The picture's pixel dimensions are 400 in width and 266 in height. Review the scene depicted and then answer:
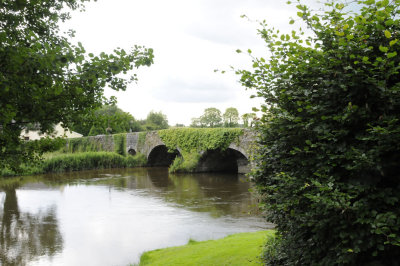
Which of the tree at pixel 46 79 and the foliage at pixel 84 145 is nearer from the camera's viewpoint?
the tree at pixel 46 79

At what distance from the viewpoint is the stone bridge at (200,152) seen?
21.2 meters

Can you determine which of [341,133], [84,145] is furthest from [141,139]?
[341,133]

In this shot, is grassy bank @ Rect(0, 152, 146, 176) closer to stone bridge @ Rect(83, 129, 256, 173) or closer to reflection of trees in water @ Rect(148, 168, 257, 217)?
stone bridge @ Rect(83, 129, 256, 173)

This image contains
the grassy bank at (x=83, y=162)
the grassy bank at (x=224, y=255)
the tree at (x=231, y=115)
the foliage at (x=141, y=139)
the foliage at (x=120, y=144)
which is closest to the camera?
the grassy bank at (x=224, y=255)

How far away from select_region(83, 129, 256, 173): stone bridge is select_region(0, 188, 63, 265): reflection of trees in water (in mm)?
11643

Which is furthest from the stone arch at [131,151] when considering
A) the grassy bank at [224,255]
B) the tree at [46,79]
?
the tree at [46,79]

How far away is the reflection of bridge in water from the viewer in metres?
21.0

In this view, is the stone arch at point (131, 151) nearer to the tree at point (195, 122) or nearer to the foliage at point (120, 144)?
the foliage at point (120, 144)

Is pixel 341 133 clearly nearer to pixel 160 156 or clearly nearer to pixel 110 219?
pixel 110 219

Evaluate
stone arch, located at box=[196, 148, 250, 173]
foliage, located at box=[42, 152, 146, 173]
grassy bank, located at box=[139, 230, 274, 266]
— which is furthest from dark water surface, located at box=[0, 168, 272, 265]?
foliage, located at box=[42, 152, 146, 173]

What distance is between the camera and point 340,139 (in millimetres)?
2637

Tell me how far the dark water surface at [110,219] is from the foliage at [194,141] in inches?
158

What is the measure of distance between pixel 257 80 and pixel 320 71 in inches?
24.3

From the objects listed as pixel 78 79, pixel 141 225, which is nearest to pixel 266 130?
pixel 78 79
